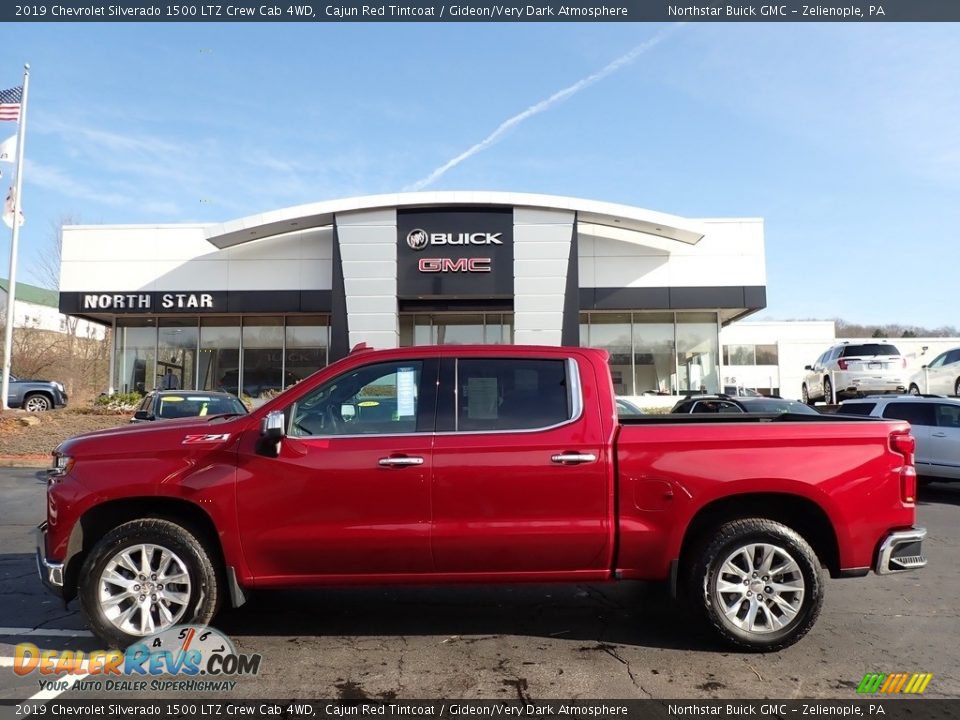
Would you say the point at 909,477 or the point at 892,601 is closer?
the point at 909,477

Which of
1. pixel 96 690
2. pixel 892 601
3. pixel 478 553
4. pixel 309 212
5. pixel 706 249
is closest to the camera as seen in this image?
pixel 96 690

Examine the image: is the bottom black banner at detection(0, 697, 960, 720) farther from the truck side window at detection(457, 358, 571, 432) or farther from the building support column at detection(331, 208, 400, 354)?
the building support column at detection(331, 208, 400, 354)

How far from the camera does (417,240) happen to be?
71.5 feet

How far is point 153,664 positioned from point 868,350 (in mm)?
18247

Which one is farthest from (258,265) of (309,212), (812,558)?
(812,558)

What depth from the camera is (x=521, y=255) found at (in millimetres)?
21812

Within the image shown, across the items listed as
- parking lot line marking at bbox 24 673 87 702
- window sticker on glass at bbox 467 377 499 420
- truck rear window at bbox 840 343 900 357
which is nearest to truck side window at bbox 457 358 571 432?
window sticker on glass at bbox 467 377 499 420

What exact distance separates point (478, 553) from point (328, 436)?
3.94 feet

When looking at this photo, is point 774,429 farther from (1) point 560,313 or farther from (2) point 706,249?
(2) point 706,249

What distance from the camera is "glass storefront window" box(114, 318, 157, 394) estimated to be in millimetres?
24828

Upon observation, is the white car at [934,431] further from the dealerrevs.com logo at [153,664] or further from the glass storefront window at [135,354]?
the glass storefront window at [135,354]

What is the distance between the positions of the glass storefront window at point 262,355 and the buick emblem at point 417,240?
6199 millimetres

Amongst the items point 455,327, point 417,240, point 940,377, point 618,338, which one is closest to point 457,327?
point 455,327

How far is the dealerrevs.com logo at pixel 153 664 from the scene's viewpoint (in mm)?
3811
